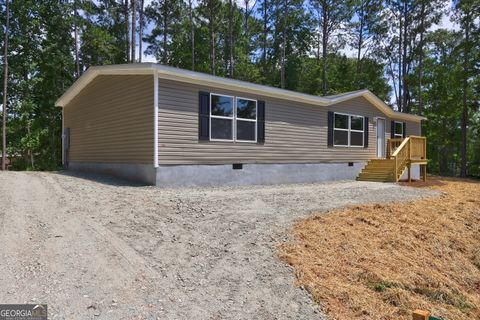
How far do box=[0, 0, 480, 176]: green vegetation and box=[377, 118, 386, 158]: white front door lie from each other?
10.5 m

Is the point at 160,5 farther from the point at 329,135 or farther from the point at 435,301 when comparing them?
the point at 435,301

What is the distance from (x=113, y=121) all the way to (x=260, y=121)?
4535mm

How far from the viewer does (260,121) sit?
37.9 feet

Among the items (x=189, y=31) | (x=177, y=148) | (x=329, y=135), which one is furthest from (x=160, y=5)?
(x=177, y=148)

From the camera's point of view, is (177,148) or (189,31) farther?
(189,31)

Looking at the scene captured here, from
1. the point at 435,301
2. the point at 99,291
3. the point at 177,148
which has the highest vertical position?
the point at 177,148

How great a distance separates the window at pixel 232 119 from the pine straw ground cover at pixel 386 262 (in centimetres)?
457

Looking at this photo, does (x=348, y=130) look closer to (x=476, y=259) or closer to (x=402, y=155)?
(x=402, y=155)

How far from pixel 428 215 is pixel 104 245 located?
659 centimetres

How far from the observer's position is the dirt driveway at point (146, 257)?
Result: 3383mm

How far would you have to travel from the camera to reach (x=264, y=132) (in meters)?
11.7

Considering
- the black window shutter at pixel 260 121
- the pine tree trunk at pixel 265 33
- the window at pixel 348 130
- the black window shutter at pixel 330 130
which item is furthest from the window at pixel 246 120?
the pine tree trunk at pixel 265 33

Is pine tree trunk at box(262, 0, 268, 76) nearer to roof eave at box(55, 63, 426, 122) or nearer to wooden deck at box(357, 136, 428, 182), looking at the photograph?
roof eave at box(55, 63, 426, 122)

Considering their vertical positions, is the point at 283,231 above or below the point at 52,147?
below
